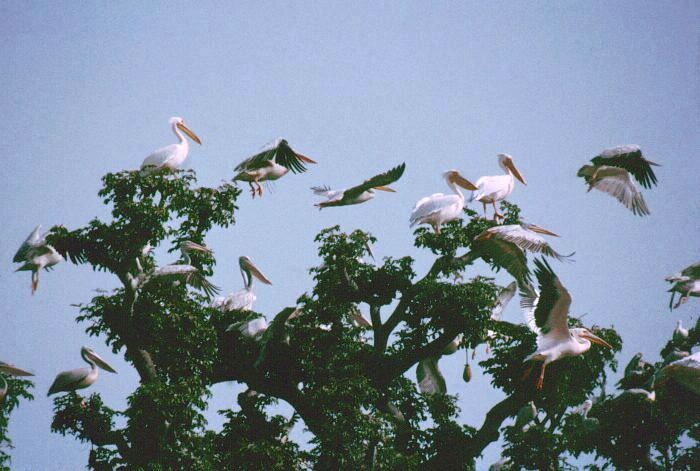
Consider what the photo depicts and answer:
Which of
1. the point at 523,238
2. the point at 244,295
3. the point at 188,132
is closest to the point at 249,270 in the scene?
the point at 244,295

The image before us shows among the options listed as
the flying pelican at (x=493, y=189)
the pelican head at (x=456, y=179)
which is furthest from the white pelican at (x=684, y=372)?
the pelican head at (x=456, y=179)

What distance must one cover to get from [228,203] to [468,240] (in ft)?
13.8

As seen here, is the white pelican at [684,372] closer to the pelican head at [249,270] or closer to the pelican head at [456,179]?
the pelican head at [456,179]

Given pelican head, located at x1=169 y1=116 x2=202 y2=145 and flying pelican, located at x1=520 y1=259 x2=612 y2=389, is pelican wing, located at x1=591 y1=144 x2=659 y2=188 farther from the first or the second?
pelican head, located at x1=169 y1=116 x2=202 y2=145

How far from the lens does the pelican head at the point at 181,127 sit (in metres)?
18.8

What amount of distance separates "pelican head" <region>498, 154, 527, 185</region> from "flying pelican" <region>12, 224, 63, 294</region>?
9654 mm

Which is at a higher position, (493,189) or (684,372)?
(493,189)

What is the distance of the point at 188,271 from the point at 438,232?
4.51 metres

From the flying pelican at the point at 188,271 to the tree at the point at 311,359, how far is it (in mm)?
212

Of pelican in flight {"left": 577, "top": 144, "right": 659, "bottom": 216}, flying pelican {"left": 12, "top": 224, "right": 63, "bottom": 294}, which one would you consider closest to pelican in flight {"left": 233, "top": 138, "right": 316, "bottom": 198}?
flying pelican {"left": 12, "top": 224, "right": 63, "bottom": 294}

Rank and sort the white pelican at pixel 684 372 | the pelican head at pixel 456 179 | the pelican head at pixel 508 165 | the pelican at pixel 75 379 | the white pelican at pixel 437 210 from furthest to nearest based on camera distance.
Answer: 1. the pelican head at pixel 508 165
2. the pelican head at pixel 456 179
3. the white pelican at pixel 437 210
4. the pelican at pixel 75 379
5. the white pelican at pixel 684 372

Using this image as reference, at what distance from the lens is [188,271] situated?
1366 cm

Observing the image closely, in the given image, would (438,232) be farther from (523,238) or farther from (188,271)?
(188,271)

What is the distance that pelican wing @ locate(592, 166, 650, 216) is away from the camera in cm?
1552
